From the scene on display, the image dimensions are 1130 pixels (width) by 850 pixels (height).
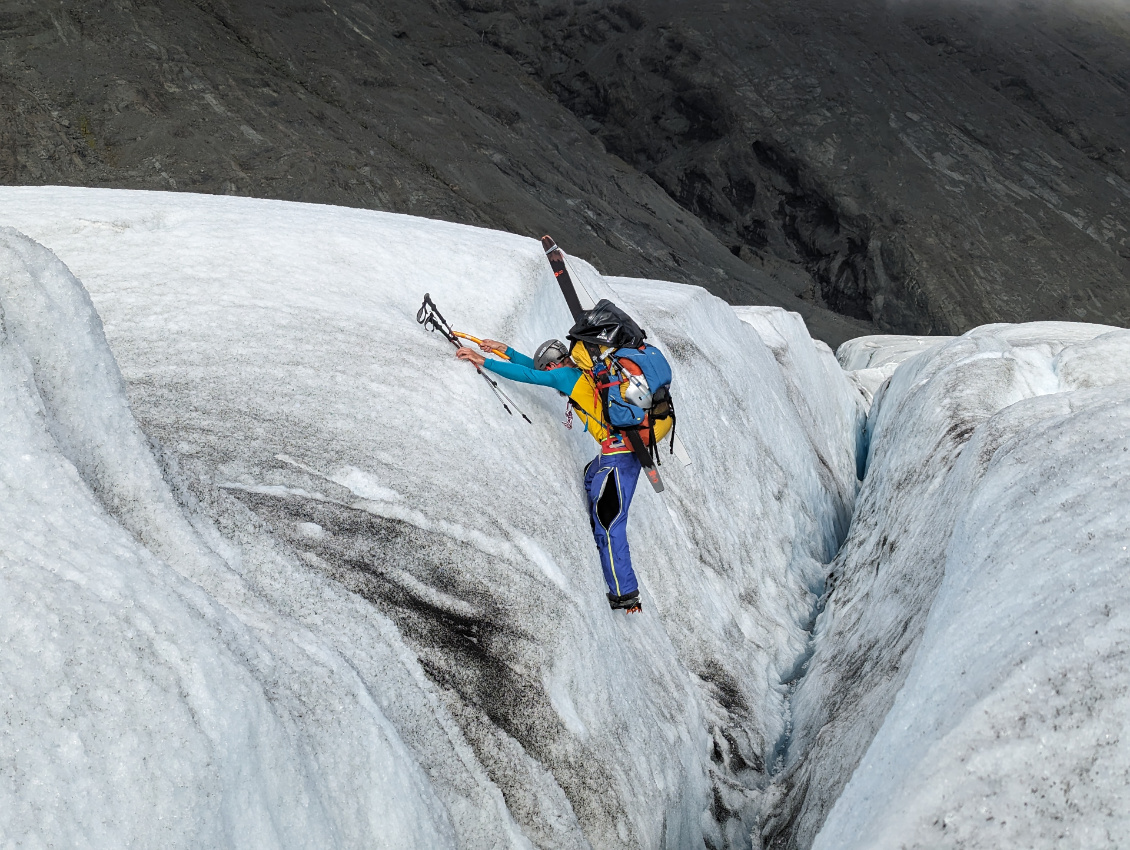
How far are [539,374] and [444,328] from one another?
2.91 ft

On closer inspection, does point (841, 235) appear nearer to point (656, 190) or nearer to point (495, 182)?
point (656, 190)

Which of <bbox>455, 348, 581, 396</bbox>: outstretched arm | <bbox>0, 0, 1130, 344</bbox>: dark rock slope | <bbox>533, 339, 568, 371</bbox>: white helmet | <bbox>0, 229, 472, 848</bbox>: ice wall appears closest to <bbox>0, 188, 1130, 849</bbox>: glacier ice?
<bbox>0, 229, 472, 848</bbox>: ice wall

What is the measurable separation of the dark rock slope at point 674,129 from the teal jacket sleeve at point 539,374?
114 ft

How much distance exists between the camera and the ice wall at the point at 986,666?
10.8 ft

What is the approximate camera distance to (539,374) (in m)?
6.41

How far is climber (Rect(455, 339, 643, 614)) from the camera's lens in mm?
6441

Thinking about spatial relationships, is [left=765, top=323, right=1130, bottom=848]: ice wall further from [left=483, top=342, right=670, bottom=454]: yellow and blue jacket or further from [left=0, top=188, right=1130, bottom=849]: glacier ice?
[left=483, top=342, right=670, bottom=454]: yellow and blue jacket

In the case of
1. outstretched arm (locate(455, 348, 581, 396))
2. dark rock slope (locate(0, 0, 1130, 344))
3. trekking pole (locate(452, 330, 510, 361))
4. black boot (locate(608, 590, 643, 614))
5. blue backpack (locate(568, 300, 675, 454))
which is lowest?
dark rock slope (locate(0, 0, 1130, 344))

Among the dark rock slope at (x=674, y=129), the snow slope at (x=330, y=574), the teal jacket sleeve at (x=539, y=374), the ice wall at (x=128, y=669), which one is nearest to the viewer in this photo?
the ice wall at (x=128, y=669)

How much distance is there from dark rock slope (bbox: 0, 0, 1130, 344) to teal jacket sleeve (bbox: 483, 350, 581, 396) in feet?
114

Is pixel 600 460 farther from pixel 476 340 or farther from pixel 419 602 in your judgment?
pixel 419 602

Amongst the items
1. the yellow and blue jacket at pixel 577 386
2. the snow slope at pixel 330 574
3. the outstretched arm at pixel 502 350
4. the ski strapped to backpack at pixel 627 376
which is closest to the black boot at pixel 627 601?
the snow slope at pixel 330 574

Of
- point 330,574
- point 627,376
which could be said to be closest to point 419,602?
point 330,574

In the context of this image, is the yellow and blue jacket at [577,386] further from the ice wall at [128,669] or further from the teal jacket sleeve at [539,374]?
the ice wall at [128,669]
